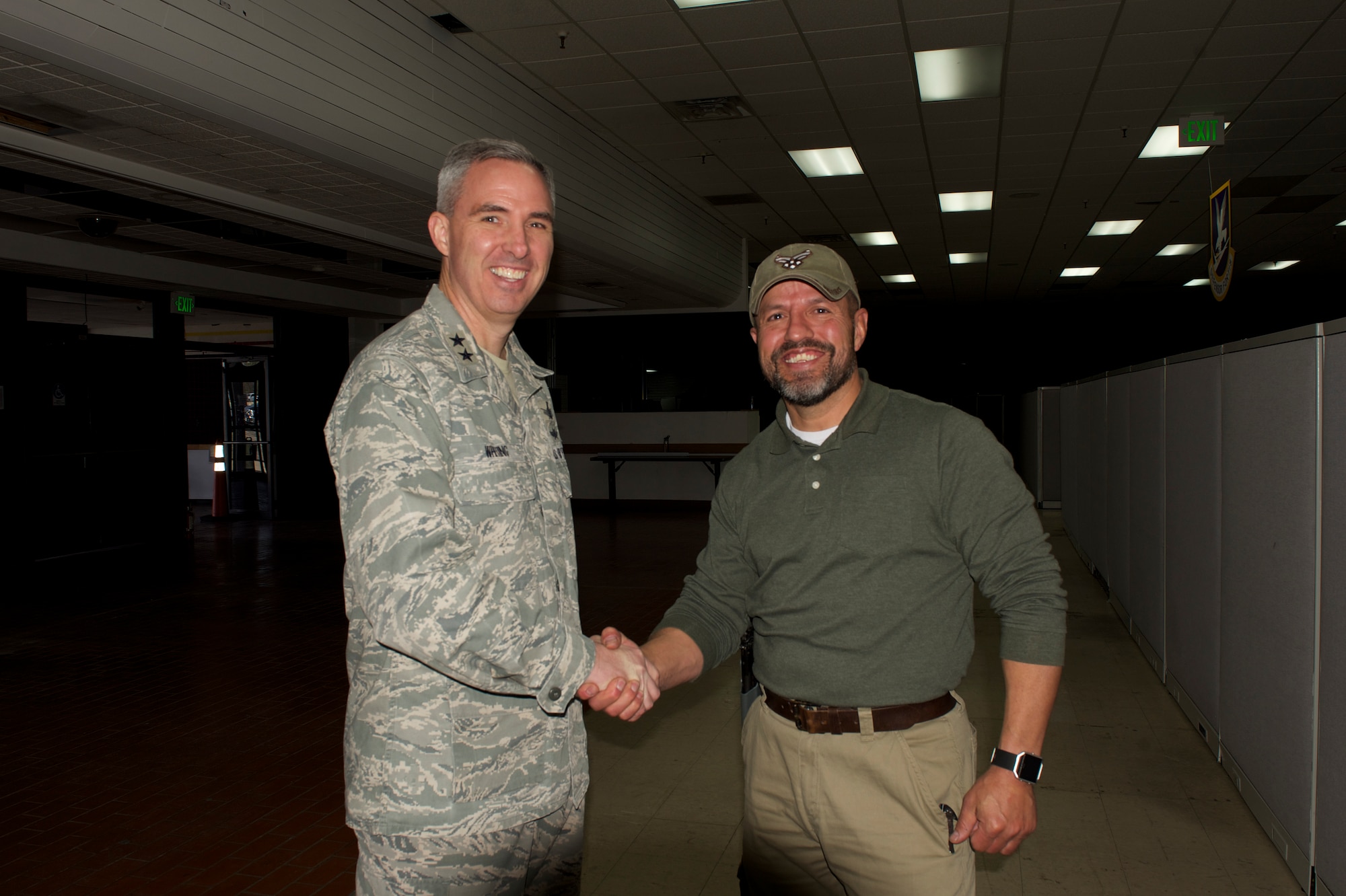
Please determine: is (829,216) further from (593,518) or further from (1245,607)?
(1245,607)

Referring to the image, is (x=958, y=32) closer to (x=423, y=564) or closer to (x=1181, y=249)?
(x=423, y=564)

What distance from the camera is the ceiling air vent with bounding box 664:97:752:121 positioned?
23.8 feet

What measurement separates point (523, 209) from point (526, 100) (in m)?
5.93

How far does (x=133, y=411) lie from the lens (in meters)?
10.5

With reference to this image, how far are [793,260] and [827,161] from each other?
7710mm

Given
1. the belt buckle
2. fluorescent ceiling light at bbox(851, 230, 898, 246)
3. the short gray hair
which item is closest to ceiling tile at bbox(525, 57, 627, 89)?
the short gray hair

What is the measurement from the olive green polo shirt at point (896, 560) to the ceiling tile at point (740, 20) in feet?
15.0

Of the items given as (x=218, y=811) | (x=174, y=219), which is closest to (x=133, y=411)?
(x=174, y=219)

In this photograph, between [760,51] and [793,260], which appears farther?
[760,51]

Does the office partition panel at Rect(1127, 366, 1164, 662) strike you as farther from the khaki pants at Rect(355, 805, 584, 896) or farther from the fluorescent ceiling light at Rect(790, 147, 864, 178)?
the fluorescent ceiling light at Rect(790, 147, 864, 178)

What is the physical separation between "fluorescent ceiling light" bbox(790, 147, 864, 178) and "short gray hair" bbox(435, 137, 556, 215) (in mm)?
7384

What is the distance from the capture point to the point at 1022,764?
1464mm

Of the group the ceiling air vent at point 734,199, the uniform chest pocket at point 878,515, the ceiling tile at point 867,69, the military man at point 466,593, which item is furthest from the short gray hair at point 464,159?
the ceiling air vent at point 734,199

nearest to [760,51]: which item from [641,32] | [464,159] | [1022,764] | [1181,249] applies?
[641,32]
